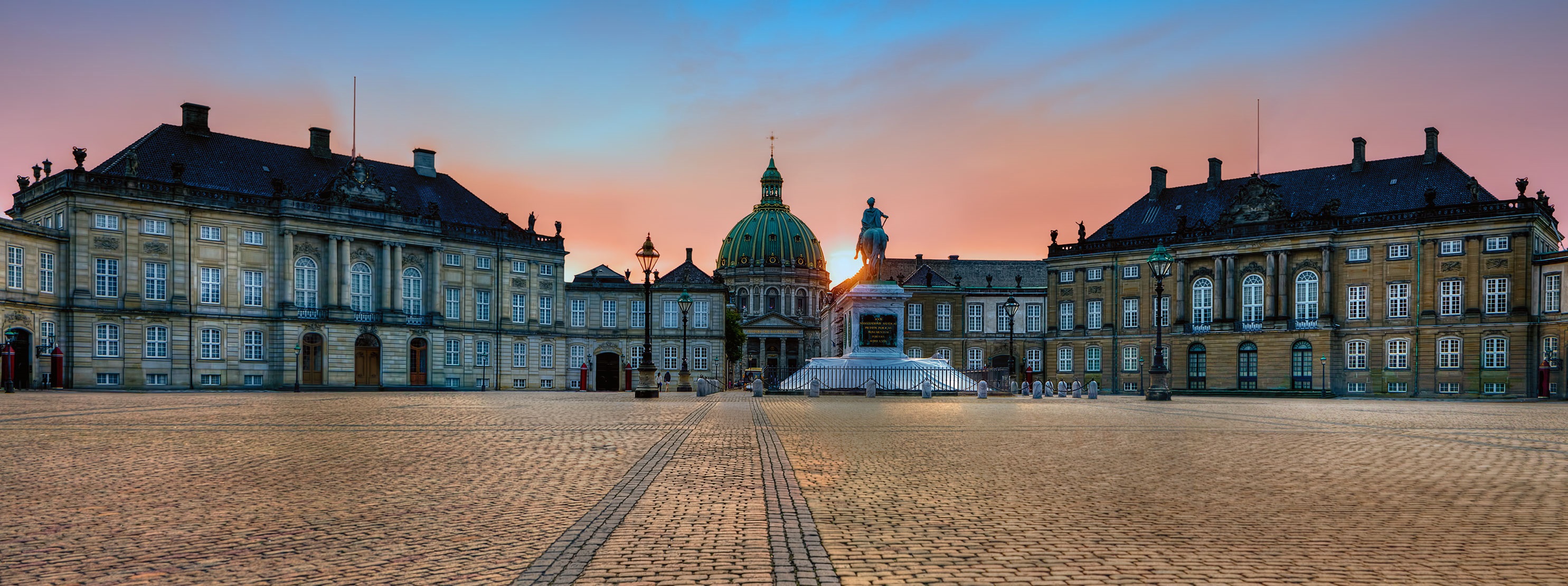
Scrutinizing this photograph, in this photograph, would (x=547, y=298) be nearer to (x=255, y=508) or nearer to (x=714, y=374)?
(x=714, y=374)

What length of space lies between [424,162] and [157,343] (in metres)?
23.0

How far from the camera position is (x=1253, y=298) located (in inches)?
2721

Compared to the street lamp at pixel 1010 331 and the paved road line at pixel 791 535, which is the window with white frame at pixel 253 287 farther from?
the paved road line at pixel 791 535

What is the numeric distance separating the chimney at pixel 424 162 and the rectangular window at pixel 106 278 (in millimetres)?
22408

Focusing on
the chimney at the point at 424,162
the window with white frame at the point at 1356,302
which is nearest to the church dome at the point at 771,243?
the chimney at the point at 424,162

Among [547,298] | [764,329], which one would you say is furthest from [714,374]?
[764,329]

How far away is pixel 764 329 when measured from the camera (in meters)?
129

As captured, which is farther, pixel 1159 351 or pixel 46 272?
pixel 46 272

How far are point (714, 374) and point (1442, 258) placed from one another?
48306 millimetres

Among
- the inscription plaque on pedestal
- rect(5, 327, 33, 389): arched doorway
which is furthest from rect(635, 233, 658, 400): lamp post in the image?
rect(5, 327, 33, 389): arched doorway

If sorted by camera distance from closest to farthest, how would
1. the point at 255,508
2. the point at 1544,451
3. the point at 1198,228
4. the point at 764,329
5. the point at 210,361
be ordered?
1. the point at 255,508
2. the point at 1544,451
3. the point at 210,361
4. the point at 1198,228
5. the point at 764,329

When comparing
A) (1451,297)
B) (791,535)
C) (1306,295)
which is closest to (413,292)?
(1306,295)

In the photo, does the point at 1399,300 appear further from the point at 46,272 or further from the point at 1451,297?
the point at 46,272

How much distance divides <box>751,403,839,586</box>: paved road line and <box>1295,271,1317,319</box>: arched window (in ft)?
206
